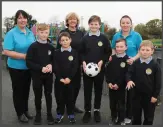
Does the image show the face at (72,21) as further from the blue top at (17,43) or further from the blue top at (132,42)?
the blue top at (132,42)

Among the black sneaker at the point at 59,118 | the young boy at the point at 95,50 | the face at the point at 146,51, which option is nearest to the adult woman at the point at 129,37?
the young boy at the point at 95,50

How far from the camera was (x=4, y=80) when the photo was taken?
10.0 m

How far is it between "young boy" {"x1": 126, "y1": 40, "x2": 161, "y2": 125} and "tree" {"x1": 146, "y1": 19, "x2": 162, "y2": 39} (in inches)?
1974

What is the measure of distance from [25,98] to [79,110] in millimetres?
1252

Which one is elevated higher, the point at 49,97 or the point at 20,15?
the point at 20,15

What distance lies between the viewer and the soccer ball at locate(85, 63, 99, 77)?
493 cm

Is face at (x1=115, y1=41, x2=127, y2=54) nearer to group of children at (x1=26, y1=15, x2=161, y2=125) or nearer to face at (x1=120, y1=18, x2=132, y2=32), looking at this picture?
group of children at (x1=26, y1=15, x2=161, y2=125)

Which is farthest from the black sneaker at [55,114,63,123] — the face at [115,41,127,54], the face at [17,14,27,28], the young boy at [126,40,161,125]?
the face at [17,14,27,28]

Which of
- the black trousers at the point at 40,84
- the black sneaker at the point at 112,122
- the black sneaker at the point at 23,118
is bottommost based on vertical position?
the black sneaker at the point at 112,122

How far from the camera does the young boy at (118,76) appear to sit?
15.6ft

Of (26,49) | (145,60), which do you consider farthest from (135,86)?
(26,49)

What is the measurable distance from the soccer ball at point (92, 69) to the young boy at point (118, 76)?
0.68ft

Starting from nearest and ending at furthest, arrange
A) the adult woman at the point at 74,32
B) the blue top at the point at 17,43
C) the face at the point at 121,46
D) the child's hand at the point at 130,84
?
the child's hand at the point at 130,84
the face at the point at 121,46
the blue top at the point at 17,43
the adult woman at the point at 74,32

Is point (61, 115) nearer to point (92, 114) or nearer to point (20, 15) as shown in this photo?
point (92, 114)
